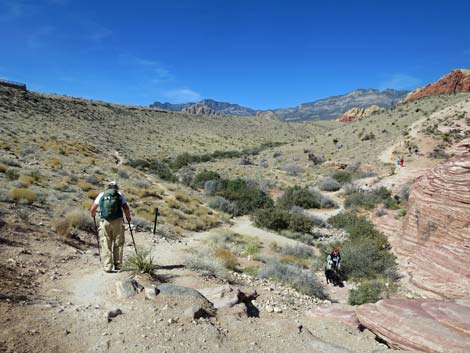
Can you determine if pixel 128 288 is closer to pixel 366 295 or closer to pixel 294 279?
pixel 294 279

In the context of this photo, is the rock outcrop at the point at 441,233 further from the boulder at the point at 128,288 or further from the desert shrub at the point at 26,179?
the desert shrub at the point at 26,179

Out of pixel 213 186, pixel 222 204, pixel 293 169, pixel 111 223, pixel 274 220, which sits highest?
pixel 293 169

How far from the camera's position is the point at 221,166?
41562mm

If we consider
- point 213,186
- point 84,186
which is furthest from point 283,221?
point 84,186

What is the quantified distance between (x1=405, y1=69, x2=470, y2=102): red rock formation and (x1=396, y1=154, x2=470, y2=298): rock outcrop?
60178mm

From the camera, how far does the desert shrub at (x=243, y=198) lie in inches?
877

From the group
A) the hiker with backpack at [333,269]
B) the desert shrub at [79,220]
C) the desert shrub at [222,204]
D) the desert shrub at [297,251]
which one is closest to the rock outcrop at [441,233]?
the hiker with backpack at [333,269]

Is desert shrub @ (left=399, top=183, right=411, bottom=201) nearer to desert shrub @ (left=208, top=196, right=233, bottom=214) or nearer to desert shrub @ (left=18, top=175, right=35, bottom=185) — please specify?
desert shrub @ (left=208, top=196, right=233, bottom=214)

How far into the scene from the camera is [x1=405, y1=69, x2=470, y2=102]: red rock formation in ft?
198

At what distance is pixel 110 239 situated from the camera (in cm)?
724

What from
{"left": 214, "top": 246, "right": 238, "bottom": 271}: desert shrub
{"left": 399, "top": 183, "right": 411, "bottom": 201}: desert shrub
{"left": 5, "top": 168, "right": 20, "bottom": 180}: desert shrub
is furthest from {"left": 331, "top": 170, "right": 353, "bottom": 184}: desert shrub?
{"left": 5, "top": 168, "right": 20, "bottom": 180}: desert shrub

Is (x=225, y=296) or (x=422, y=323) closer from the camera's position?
(x=422, y=323)

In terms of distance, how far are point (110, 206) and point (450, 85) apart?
71155 mm

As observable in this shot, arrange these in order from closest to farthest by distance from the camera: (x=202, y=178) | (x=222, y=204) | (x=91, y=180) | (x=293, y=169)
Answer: (x=91, y=180) → (x=222, y=204) → (x=202, y=178) → (x=293, y=169)
